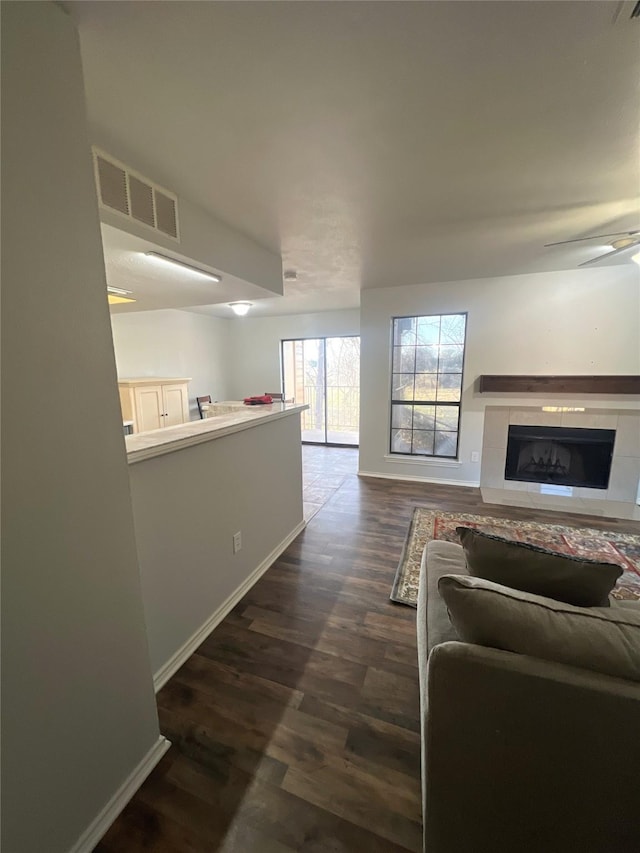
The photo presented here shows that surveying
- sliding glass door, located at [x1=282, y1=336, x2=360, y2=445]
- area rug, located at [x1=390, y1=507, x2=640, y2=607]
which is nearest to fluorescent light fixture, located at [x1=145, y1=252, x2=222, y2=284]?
area rug, located at [x1=390, y1=507, x2=640, y2=607]

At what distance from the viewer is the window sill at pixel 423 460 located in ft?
14.2

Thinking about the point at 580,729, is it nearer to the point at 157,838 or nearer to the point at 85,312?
the point at 157,838

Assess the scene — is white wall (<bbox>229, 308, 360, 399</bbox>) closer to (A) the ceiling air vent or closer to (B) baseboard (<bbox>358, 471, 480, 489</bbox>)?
(B) baseboard (<bbox>358, 471, 480, 489</bbox>)

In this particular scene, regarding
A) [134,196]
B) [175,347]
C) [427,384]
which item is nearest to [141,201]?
[134,196]

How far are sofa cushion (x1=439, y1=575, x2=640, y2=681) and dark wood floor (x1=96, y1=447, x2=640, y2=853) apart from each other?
2.66 feet

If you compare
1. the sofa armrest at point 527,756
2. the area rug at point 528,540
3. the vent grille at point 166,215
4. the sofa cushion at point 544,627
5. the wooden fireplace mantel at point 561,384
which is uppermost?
the vent grille at point 166,215

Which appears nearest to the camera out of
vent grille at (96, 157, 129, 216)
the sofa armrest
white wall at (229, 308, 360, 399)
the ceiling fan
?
the sofa armrest

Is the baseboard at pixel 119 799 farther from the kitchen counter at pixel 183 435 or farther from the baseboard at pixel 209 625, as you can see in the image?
the kitchen counter at pixel 183 435

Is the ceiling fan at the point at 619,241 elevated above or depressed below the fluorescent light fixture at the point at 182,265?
above

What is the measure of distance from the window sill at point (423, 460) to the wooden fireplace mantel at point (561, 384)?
97 cm

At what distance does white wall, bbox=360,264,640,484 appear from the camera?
3.51 m

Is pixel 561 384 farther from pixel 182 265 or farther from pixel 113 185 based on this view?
pixel 113 185

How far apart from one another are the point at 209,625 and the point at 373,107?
8.51 feet

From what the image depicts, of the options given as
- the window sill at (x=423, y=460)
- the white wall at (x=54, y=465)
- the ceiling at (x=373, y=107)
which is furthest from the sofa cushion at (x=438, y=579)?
the window sill at (x=423, y=460)
